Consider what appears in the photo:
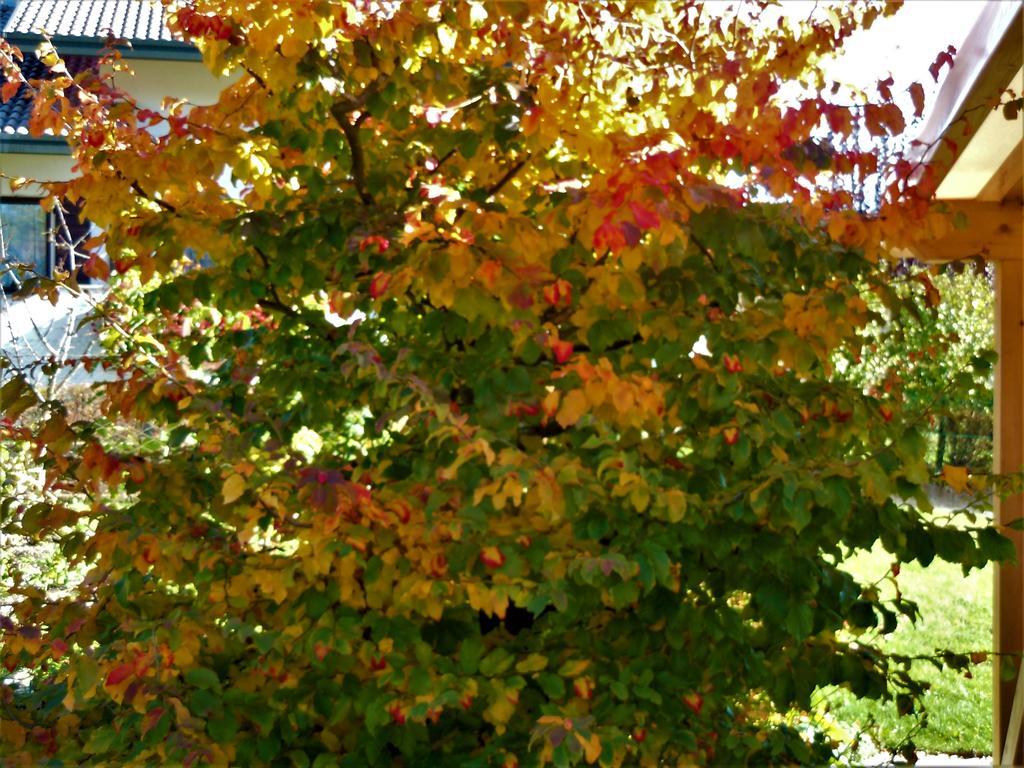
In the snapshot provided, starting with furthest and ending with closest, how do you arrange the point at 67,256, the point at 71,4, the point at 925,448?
the point at 67,256 → the point at 71,4 → the point at 925,448

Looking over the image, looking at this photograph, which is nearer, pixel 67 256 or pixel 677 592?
pixel 677 592

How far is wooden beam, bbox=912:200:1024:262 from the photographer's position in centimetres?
454

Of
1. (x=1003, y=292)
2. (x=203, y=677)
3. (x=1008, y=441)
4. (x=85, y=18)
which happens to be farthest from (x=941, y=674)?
(x=85, y=18)

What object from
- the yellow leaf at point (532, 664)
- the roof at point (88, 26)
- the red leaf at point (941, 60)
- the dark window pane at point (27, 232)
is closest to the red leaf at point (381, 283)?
the yellow leaf at point (532, 664)

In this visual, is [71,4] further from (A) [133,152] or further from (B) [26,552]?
(A) [133,152]

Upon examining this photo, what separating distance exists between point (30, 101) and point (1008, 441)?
262 inches

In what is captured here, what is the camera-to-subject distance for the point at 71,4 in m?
6.98

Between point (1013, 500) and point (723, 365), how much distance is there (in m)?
2.76

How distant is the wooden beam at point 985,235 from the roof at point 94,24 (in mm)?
4538

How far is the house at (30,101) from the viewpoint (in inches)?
267

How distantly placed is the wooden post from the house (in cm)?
472

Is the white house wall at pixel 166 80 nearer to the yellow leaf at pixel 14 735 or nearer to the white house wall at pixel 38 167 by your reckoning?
the white house wall at pixel 38 167

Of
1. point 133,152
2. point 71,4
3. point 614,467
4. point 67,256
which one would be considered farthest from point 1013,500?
→ point 67,256

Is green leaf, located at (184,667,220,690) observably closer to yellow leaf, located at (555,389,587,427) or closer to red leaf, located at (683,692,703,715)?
yellow leaf, located at (555,389,587,427)
